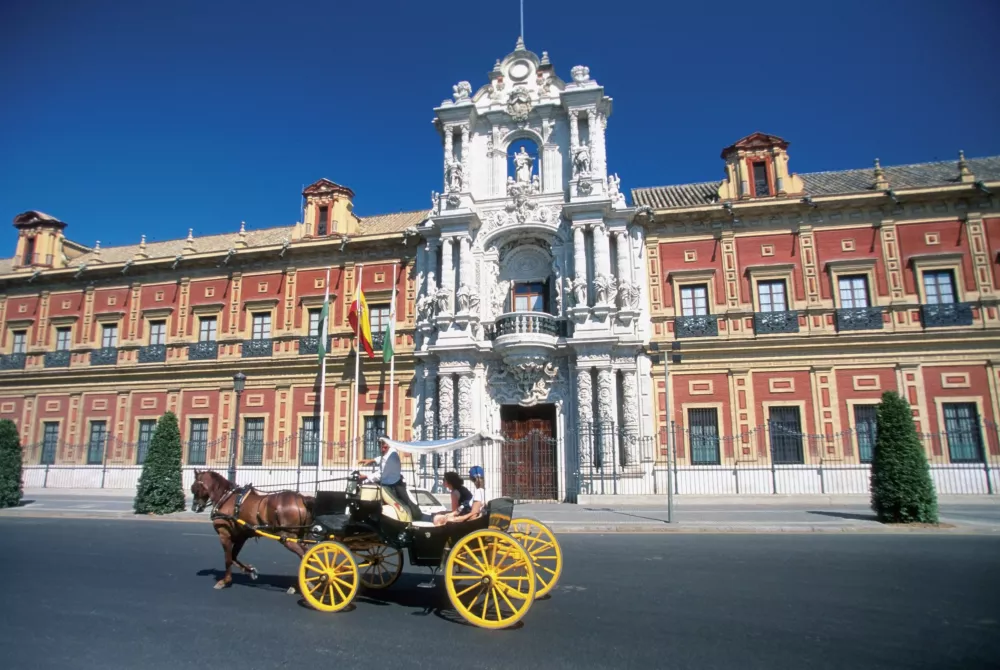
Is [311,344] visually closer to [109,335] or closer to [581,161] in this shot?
[109,335]

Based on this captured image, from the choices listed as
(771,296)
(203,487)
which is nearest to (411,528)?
(203,487)

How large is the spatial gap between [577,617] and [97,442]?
25.2m

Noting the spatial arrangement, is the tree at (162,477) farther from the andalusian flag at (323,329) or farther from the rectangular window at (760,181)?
the rectangular window at (760,181)

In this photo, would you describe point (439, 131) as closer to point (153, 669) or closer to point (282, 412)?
point (282, 412)

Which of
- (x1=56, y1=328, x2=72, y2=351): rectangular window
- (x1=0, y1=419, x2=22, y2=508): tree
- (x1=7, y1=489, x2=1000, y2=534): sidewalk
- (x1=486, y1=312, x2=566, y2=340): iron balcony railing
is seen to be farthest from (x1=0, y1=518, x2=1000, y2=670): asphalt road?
(x1=56, y1=328, x2=72, y2=351): rectangular window

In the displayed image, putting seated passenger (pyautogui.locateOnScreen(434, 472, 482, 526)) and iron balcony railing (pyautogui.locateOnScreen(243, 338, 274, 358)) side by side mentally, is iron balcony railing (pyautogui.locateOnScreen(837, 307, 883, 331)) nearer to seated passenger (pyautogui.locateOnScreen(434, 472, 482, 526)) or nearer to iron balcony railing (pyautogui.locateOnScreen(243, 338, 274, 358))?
seated passenger (pyautogui.locateOnScreen(434, 472, 482, 526))

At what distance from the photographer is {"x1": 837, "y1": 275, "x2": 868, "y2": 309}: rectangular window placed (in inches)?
763

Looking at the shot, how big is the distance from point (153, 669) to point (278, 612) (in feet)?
5.55

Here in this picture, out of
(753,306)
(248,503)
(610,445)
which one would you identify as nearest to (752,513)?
(610,445)

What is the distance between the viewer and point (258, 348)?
23.5 m

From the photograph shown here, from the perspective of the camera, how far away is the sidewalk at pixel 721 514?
1229cm

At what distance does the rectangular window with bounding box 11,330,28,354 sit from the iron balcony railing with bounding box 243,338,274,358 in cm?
1163

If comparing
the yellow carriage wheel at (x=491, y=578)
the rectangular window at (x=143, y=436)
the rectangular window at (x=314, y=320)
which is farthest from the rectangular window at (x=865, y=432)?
the rectangular window at (x=143, y=436)

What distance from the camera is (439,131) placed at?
A: 22703mm
